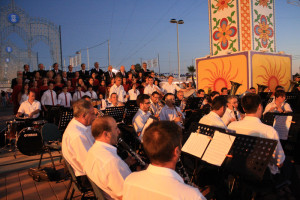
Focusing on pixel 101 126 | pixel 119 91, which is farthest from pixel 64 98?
pixel 101 126

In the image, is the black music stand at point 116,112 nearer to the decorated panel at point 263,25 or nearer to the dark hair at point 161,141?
the dark hair at point 161,141

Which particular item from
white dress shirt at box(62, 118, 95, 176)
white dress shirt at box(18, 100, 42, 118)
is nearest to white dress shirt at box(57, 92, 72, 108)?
white dress shirt at box(18, 100, 42, 118)

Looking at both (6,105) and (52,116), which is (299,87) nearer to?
(52,116)

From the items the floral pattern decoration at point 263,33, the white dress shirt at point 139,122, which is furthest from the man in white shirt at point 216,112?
the floral pattern decoration at point 263,33

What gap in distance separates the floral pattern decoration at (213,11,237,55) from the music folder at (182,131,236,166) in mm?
8410

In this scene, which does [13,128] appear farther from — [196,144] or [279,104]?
[279,104]

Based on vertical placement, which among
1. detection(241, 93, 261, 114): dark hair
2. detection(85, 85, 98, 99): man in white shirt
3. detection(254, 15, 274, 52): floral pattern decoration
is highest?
detection(254, 15, 274, 52): floral pattern decoration

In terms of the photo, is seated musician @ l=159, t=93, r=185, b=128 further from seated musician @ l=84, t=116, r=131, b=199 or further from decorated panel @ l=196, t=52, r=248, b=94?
decorated panel @ l=196, t=52, r=248, b=94

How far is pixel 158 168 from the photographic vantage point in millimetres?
1499

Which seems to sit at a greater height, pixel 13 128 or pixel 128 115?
pixel 128 115

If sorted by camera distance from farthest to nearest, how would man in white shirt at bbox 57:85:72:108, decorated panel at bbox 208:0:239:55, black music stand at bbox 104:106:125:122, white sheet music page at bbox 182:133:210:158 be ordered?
1. decorated panel at bbox 208:0:239:55
2. man in white shirt at bbox 57:85:72:108
3. black music stand at bbox 104:106:125:122
4. white sheet music page at bbox 182:133:210:158

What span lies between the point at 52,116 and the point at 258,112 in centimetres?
688

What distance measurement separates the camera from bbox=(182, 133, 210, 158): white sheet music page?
3.04m

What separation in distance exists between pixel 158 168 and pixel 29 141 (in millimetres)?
Result: 5980
